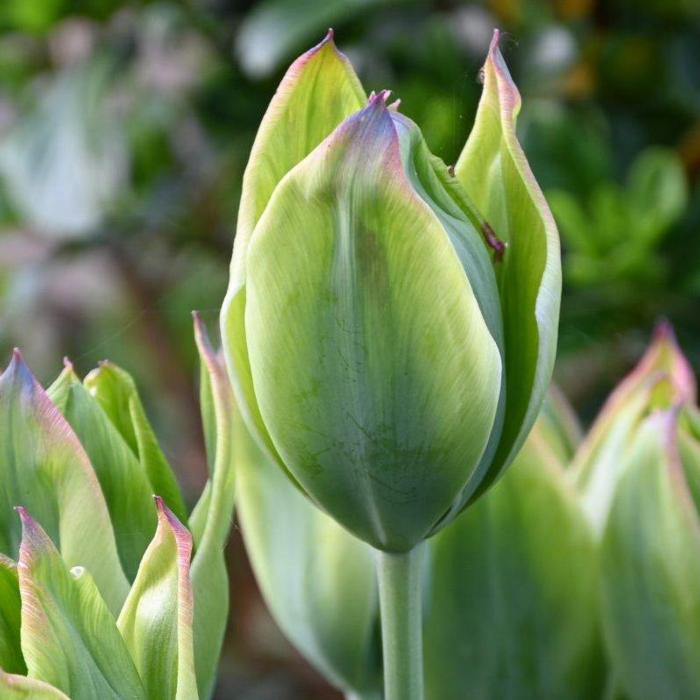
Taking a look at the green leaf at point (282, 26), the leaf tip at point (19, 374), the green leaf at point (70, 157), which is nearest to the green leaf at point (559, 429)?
the leaf tip at point (19, 374)

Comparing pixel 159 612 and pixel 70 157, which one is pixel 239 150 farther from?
pixel 159 612

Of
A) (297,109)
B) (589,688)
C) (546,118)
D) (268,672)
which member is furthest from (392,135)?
(268,672)

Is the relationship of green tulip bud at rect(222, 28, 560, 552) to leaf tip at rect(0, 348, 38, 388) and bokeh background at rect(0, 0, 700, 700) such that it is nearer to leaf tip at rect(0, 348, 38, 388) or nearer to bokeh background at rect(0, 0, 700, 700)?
leaf tip at rect(0, 348, 38, 388)

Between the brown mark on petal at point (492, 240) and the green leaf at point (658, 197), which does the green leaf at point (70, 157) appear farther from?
the brown mark on petal at point (492, 240)

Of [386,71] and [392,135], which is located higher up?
[386,71]

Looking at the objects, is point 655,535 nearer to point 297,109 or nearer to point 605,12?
point 297,109

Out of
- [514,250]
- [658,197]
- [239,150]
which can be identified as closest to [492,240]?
[514,250]
